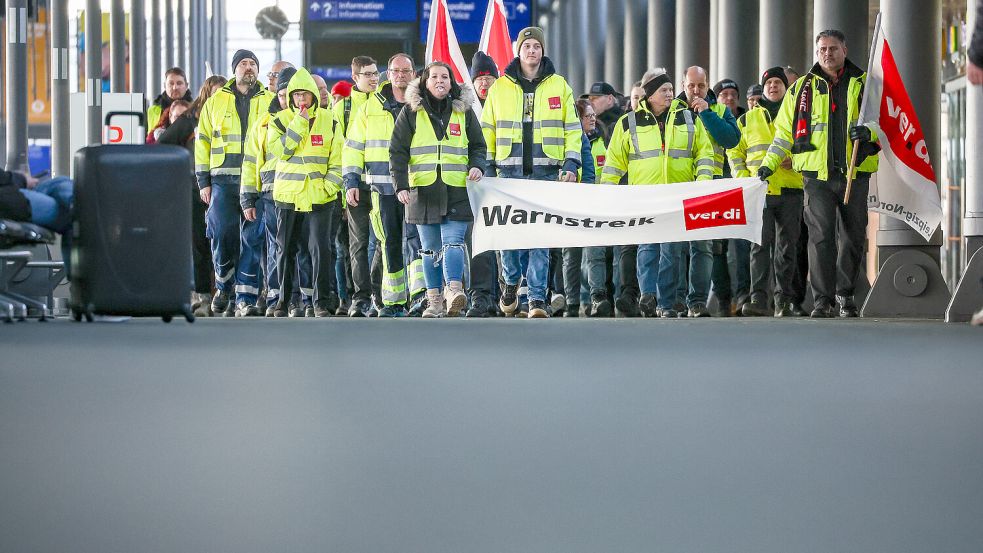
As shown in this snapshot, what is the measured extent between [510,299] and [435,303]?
88 centimetres

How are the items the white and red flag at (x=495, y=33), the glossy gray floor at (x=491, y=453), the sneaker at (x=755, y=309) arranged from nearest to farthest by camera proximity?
the glossy gray floor at (x=491, y=453) → the sneaker at (x=755, y=309) → the white and red flag at (x=495, y=33)

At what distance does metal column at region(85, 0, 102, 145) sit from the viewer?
23.7 meters

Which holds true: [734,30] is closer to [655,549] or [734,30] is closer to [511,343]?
[511,343]

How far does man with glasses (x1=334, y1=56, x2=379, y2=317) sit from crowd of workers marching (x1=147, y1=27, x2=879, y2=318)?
0.06ft

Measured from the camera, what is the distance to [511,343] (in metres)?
9.71

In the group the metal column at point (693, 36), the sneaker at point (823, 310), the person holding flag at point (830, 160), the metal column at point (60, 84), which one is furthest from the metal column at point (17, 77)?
the metal column at point (693, 36)

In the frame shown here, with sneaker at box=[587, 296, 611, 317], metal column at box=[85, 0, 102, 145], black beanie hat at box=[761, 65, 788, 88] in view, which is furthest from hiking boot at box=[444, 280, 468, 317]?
metal column at box=[85, 0, 102, 145]

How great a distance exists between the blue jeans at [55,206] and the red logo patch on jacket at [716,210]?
498cm

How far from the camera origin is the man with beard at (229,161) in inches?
601

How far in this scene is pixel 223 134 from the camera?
15281mm

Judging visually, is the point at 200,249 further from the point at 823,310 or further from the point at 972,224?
the point at 972,224

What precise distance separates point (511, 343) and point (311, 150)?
595cm

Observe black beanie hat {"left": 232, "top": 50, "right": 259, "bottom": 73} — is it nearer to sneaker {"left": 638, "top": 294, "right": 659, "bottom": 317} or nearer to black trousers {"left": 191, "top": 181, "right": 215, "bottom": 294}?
black trousers {"left": 191, "top": 181, "right": 215, "bottom": 294}

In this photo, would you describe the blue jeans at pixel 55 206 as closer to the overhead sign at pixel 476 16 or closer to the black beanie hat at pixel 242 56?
the black beanie hat at pixel 242 56
